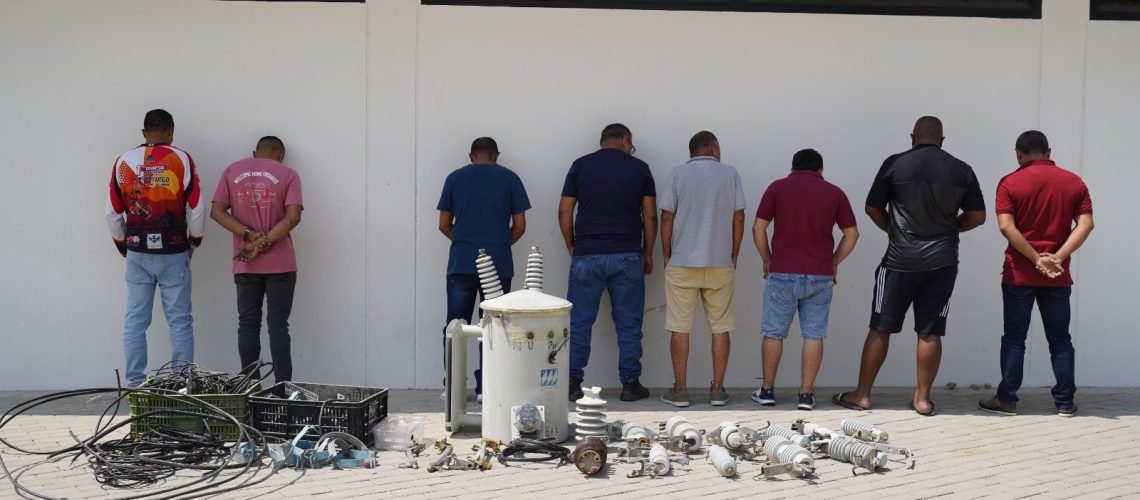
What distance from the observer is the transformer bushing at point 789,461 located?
5852 mm

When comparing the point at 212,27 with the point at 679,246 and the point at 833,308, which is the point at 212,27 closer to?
the point at 679,246

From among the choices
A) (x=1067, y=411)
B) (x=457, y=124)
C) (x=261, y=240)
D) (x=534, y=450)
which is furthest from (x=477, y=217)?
(x=1067, y=411)

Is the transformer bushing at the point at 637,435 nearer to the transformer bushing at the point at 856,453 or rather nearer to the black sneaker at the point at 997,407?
the transformer bushing at the point at 856,453

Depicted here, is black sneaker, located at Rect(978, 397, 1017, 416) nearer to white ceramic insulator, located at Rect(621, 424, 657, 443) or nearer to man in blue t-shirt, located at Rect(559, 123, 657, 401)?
man in blue t-shirt, located at Rect(559, 123, 657, 401)

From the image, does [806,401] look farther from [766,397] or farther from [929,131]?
[929,131]

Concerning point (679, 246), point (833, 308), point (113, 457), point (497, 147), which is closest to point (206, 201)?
point (497, 147)

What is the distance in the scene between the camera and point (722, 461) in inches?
233

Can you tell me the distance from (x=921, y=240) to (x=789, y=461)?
248 cm

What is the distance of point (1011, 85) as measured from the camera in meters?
8.82

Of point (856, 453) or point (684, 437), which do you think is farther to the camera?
point (684, 437)

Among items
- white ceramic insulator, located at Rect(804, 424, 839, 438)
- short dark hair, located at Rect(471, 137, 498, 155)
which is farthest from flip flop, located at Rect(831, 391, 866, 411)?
short dark hair, located at Rect(471, 137, 498, 155)

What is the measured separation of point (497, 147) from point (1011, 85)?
14.0ft

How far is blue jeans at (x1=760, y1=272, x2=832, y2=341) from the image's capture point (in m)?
7.86

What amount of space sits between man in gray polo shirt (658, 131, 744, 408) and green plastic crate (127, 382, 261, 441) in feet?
10.4
